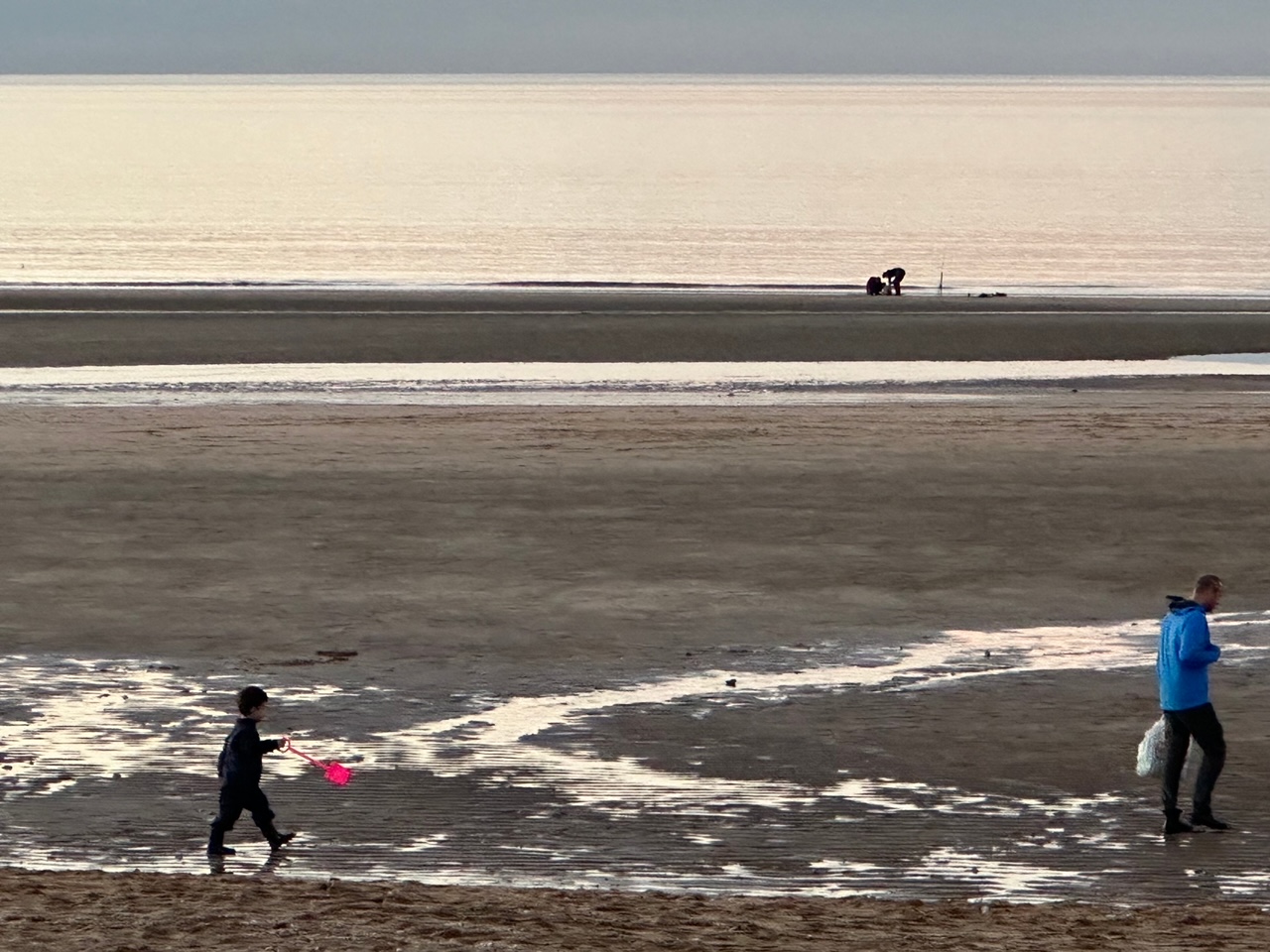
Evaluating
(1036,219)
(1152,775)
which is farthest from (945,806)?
(1036,219)

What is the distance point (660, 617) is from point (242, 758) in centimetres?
679

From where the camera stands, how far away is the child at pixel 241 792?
11.9 m

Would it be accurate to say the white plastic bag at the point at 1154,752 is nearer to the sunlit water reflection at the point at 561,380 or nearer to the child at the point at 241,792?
the child at the point at 241,792

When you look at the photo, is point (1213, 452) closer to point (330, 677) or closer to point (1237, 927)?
point (330, 677)

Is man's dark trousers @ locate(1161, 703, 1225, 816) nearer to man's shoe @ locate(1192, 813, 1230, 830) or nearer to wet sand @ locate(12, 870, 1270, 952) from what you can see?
man's shoe @ locate(1192, 813, 1230, 830)

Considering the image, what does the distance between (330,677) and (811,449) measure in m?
12.5

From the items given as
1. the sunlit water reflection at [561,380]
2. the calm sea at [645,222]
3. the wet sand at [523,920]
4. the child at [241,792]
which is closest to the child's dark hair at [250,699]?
the child at [241,792]

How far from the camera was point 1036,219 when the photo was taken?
104 meters

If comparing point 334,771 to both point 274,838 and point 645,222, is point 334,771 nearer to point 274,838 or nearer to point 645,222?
point 274,838

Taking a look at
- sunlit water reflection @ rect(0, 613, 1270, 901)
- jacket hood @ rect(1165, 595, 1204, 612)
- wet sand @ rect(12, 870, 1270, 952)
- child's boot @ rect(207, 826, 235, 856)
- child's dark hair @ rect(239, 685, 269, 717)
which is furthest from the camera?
jacket hood @ rect(1165, 595, 1204, 612)

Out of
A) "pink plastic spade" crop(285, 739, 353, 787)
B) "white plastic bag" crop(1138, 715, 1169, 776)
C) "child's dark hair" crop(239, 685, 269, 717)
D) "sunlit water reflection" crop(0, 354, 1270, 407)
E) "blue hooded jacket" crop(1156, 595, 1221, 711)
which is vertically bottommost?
"pink plastic spade" crop(285, 739, 353, 787)

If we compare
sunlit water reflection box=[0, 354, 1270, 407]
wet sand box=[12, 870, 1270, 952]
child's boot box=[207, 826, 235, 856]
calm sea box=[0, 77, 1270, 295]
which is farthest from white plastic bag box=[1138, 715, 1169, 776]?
calm sea box=[0, 77, 1270, 295]

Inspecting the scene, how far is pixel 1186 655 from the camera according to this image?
1252 cm

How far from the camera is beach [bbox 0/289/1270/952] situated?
10750 millimetres
